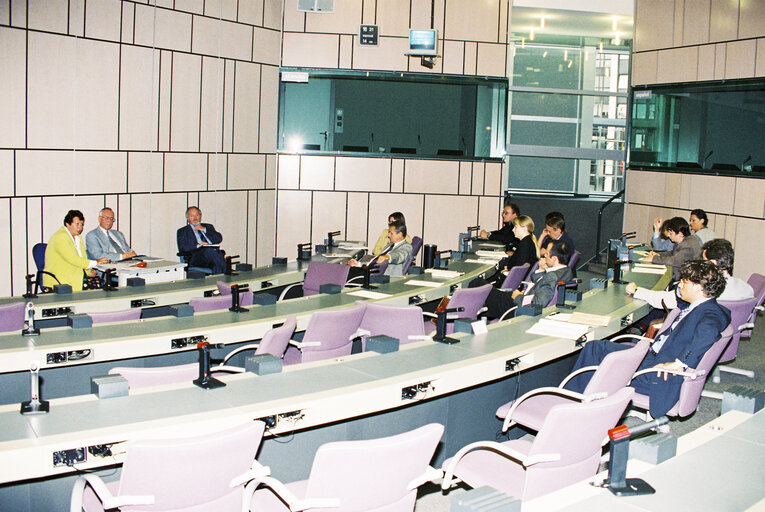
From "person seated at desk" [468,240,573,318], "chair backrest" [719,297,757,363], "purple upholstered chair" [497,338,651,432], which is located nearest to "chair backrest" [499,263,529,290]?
"person seated at desk" [468,240,573,318]

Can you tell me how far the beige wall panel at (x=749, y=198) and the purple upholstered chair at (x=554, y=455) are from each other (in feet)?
28.1

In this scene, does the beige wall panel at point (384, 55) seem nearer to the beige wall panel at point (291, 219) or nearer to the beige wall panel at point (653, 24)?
the beige wall panel at point (291, 219)

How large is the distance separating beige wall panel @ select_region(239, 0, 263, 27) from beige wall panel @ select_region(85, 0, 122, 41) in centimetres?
210

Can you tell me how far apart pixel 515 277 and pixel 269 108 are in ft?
18.2

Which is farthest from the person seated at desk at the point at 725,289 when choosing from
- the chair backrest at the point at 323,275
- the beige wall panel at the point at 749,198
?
the beige wall panel at the point at 749,198

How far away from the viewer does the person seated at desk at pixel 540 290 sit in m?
6.24

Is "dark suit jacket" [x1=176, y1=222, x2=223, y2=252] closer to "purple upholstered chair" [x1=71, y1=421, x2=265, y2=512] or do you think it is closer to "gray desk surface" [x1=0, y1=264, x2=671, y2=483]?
"gray desk surface" [x1=0, y1=264, x2=671, y2=483]

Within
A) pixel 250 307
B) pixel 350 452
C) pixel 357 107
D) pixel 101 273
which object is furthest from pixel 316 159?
pixel 350 452

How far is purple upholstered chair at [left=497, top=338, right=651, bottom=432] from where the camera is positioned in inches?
151

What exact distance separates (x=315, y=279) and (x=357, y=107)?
568cm

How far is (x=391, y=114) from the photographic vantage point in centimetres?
1264

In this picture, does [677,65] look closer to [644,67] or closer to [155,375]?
[644,67]

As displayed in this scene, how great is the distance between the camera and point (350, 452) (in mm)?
2451

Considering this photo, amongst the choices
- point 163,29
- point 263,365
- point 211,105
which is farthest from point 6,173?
point 263,365
